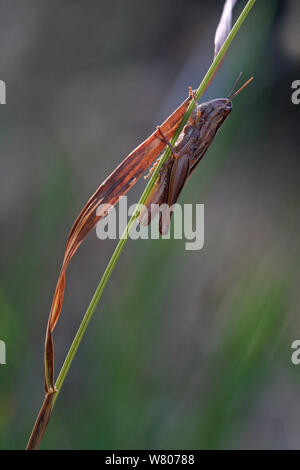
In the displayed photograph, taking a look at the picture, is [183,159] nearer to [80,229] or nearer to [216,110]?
[216,110]

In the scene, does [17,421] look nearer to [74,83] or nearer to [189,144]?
[189,144]

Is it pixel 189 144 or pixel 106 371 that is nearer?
pixel 189 144

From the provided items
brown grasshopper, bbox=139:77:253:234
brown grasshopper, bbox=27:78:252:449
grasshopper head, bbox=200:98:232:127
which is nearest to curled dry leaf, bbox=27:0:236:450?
brown grasshopper, bbox=27:78:252:449

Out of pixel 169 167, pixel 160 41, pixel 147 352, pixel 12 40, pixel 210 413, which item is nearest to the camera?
pixel 169 167

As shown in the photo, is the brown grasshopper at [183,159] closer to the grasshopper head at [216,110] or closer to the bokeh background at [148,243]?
the grasshopper head at [216,110]

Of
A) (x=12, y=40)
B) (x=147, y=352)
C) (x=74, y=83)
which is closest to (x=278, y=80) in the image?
(x=74, y=83)

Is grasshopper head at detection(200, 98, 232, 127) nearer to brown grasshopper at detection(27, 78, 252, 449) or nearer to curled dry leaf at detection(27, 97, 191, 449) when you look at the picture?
brown grasshopper at detection(27, 78, 252, 449)

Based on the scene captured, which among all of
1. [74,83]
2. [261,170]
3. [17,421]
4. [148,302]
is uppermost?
[74,83]
